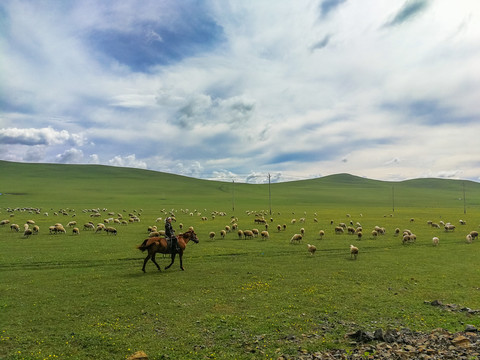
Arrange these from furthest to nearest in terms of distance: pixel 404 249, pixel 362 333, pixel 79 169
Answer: pixel 79 169, pixel 404 249, pixel 362 333

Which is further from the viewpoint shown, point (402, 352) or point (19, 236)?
point (19, 236)

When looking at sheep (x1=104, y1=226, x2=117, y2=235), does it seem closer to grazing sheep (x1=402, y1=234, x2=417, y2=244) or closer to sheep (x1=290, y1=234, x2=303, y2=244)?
sheep (x1=290, y1=234, x2=303, y2=244)

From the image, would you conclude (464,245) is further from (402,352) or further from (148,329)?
(148,329)

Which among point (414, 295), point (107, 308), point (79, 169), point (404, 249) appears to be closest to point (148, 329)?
point (107, 308)

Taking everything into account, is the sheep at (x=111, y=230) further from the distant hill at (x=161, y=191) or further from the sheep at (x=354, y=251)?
the distant hill at (x=161, y=191)

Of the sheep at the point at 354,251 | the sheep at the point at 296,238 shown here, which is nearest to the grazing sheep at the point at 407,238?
the sheep at the point at 354,251

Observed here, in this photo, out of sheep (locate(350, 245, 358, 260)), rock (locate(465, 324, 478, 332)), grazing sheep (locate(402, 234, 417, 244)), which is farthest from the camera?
grazing sheep (locate(402, 234, 417, 244))

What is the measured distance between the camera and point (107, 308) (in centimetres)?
1324

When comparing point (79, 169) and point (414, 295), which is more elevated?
point (79, 169)

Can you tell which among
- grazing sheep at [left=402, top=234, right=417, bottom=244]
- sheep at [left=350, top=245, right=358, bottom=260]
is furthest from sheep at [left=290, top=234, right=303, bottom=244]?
grazing sheep at [left=402, top=234, right=417, bottom=244]

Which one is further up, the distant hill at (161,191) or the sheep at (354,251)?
the distant hill at (161,191)

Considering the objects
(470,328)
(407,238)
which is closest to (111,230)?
(407,238)

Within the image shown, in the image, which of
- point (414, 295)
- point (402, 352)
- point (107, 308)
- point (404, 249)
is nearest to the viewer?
point (402, 352)

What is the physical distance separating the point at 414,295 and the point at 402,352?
6883 mm
